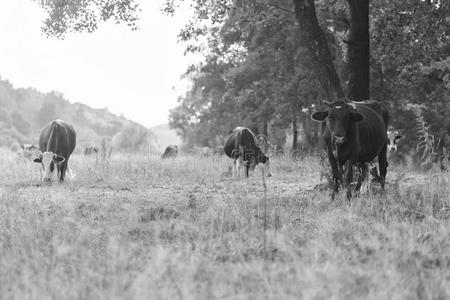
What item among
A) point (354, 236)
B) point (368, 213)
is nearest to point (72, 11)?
point (368, 213)

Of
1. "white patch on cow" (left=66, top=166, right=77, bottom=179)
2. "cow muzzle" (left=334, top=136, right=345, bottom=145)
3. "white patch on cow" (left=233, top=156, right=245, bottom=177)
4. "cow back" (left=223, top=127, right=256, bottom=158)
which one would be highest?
Result: "cow back" (left=223, top=127, right=256, bottom=158)

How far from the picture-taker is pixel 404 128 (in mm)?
30766

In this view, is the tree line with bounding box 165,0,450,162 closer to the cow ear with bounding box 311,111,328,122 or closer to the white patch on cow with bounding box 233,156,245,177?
the cow ear with bounding box 311,111,328,122

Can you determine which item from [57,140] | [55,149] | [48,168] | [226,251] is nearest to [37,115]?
[57,140]

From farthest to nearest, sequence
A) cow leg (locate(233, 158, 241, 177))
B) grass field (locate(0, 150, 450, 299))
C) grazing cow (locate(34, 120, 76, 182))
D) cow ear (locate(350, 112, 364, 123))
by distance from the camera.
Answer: cow leg (locate(233, 158, 241, 177)) < grazing cow (locate(34, 120, 76, 182)) < cow ear (locate(350, 112, 364, 123)) < grass field (locate(0, 150, 450, 299))

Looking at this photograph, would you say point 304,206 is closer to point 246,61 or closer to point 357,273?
point 357,273

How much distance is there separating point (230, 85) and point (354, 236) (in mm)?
31176

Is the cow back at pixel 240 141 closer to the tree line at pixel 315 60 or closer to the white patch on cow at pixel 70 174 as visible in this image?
the tree line at pixel 315 60

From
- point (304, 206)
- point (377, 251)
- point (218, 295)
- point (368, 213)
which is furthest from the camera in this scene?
point (304, 206)

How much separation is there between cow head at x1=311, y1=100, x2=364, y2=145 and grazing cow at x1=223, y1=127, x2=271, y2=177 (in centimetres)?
730

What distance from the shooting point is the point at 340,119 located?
9555 mm

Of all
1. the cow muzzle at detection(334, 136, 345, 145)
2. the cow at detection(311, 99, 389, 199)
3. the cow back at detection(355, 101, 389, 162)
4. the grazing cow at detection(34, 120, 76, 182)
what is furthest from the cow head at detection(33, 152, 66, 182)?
the cow muzzle at detection(334, 136, 345, 145)

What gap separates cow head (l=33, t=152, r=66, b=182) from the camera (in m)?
14.9

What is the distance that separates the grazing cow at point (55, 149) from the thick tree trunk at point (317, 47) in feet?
23.9
